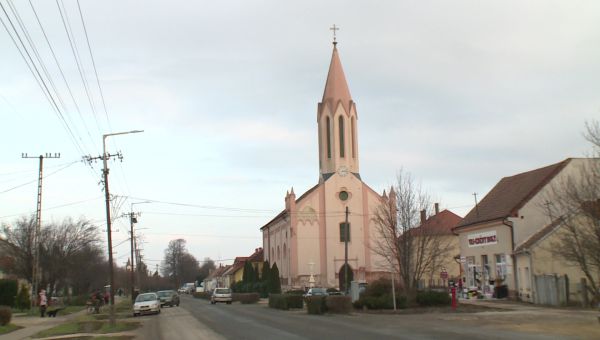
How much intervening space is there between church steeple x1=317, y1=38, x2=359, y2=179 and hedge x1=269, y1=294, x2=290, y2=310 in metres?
26.8

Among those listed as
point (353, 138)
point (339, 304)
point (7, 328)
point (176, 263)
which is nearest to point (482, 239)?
→ point (339, 304)

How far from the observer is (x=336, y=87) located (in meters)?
69.6

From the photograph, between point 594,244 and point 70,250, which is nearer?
point 594,244

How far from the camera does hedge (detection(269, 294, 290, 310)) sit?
1599 inches

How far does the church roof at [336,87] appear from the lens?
226 feet

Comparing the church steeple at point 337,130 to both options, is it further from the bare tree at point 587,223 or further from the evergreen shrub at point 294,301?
the bare tree at point 587,223

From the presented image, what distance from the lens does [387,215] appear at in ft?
122

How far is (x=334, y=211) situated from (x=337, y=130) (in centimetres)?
892

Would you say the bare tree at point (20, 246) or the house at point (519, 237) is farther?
the bare tree at point (20, 246)

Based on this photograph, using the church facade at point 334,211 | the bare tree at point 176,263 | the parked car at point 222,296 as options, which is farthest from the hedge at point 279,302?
the bare tree at point 176,263

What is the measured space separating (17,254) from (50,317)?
22534mm

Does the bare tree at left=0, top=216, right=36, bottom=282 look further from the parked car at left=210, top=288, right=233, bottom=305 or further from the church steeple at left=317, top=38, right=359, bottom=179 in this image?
the church steeple at left=317, top=38, right=359, bottom=179

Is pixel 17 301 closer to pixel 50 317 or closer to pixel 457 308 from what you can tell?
pixel 50 317

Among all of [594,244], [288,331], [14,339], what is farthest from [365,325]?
[14,339]
